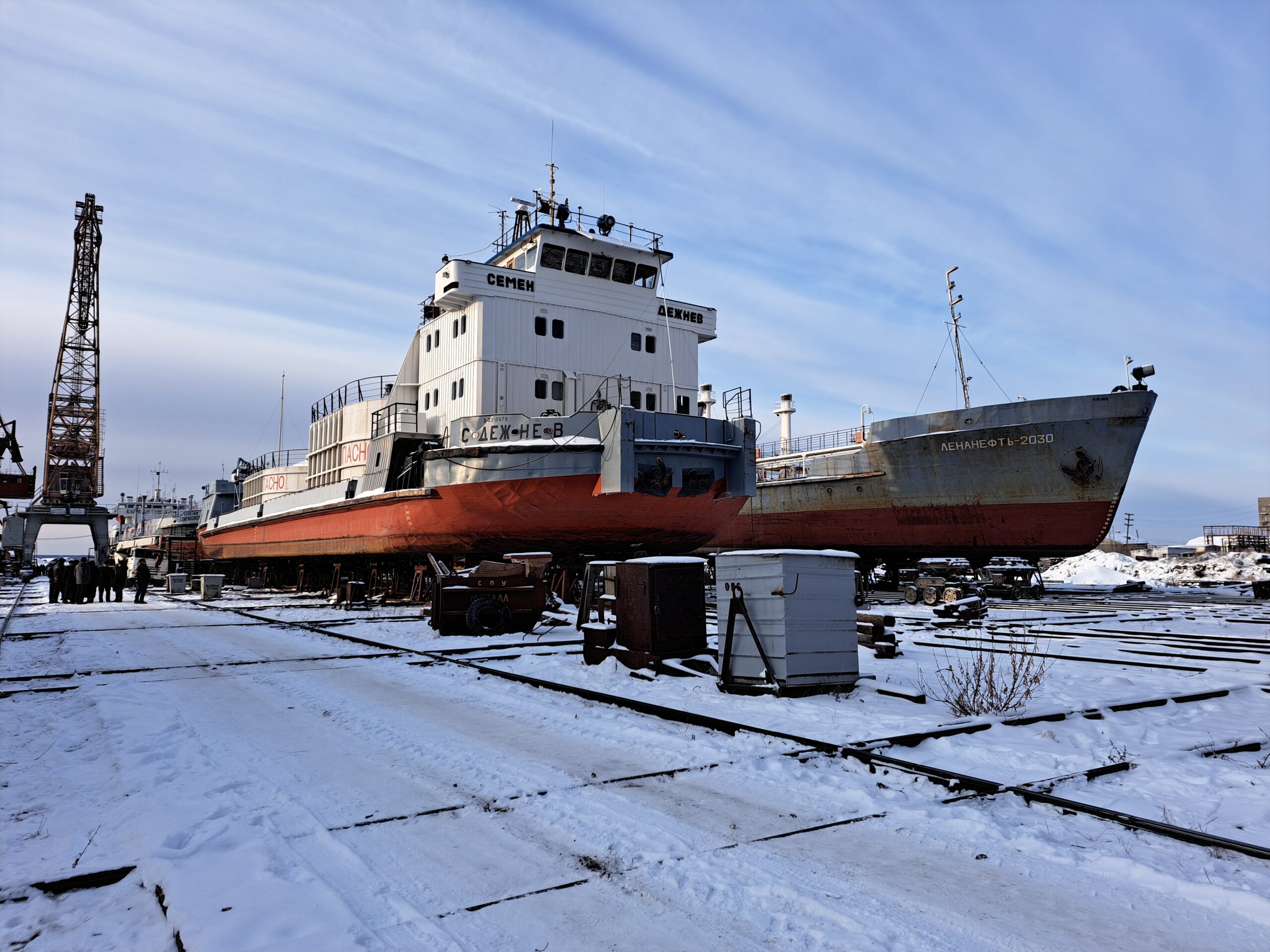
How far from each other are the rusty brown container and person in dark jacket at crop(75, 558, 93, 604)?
72.2ft

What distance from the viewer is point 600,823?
12.5 feet

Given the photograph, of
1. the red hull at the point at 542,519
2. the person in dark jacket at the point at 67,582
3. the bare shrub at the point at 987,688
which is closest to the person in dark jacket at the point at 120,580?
the person in dark jacket at the point at 67,582

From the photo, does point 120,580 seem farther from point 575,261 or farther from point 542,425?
point 575,261

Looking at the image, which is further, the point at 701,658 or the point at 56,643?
the point at 56,643

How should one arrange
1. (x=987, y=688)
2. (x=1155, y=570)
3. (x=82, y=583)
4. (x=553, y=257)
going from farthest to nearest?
(x=1155, y=570) → (x=82, y=583) → (x=553, y=257) → (x=987, y=688)

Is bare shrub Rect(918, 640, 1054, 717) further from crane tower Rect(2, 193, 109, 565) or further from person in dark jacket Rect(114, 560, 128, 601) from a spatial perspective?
crane tower Rect(2, 193, 109, 565)

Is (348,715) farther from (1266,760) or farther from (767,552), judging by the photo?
(1266,760)

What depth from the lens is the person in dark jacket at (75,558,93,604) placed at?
22938mm

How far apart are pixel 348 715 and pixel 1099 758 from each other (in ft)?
18.4

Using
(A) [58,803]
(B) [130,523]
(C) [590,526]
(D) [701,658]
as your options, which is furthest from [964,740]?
(B) [130,523]

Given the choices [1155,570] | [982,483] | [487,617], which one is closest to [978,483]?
[982,483]

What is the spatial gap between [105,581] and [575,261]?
706 inches

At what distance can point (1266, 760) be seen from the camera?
4.75 m

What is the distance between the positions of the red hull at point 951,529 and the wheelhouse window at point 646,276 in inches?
308
